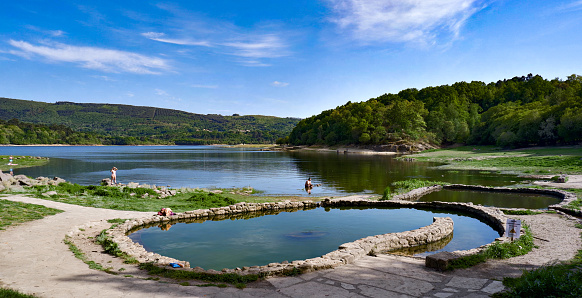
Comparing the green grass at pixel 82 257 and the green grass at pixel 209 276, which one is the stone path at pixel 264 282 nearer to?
the green grass at pixel 82 257

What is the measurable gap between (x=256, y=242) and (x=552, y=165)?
44162 millimetres

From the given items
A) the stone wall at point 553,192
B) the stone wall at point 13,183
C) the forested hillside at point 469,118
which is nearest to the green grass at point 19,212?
the stone wall at point 13,183

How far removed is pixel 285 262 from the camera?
1034 centimetres

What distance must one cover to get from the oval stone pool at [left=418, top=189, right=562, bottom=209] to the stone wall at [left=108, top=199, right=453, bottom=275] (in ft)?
31.0

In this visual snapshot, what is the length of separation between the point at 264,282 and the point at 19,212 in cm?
1419

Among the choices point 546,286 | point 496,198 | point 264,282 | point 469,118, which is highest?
point 469,118

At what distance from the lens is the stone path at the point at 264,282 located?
295 inches

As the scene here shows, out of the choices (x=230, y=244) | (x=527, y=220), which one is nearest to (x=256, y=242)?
(x=230, y=244)

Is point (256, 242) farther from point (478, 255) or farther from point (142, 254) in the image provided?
point (478, 255)

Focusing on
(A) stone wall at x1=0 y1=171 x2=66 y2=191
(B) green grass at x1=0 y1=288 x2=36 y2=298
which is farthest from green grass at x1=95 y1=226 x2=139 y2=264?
(A) stone wall at x1=0 y1=171 x2=66 y2=191

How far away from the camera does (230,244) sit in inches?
577

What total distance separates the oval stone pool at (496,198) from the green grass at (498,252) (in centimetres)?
1254

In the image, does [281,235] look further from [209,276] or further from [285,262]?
[209,276]

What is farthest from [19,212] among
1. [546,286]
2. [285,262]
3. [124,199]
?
[546,286]
